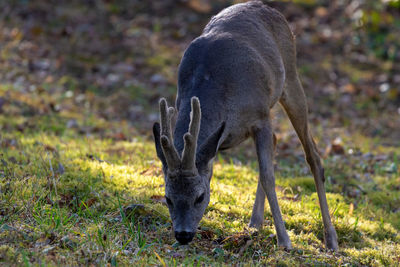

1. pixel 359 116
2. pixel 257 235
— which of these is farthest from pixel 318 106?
pixel 257 235

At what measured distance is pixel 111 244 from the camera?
4.28 m

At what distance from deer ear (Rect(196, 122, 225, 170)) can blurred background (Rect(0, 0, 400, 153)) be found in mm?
4447

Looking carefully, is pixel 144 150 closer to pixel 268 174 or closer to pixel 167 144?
pixel 268 174

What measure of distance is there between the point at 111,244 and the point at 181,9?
37.3 ft

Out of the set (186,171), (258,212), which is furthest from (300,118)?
(186,171)

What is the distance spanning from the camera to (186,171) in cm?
439

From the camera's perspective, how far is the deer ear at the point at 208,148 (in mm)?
4465

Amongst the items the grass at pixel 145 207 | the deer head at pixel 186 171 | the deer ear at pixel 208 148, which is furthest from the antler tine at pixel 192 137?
the grass at pixel 145 207

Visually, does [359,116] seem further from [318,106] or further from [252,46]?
[252,46]

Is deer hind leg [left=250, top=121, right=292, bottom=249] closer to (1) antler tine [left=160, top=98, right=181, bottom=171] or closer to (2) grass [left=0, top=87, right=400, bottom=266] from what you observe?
(2) grass [left=0, top=87, right=400, bottom=266]

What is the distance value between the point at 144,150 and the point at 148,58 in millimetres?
5271

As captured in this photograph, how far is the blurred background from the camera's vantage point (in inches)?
408

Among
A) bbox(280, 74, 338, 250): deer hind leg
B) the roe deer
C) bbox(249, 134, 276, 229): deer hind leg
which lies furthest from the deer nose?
bbox(280, 74, 338, 250): deer hind leg

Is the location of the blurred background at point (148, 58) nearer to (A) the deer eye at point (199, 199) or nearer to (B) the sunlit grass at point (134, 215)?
(B) the sunlit grass at point (134, 215)
